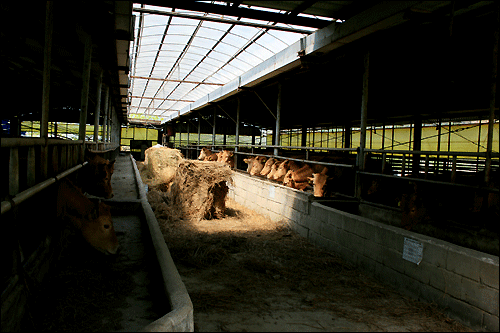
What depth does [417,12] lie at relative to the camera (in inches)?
183

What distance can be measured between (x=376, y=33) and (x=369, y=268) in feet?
12.6

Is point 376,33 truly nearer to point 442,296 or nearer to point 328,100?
point 442,296

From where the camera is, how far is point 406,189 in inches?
258

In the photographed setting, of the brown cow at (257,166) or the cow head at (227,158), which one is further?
the cow head at (227,158)

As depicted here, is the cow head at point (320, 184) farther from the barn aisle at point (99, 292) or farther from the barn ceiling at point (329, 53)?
the barn aisle at point (99, 292)

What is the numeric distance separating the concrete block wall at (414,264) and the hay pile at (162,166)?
23.0 ft

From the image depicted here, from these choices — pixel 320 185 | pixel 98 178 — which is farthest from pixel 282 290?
pixel 98 178

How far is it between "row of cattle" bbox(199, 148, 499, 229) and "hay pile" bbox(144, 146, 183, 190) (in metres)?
3.34

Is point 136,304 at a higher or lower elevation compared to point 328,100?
lower

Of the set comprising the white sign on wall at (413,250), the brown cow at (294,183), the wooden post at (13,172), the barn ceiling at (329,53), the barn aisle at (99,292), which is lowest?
the barn aisle at (99,292)

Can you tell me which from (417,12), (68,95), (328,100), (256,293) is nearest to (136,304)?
(256,293)

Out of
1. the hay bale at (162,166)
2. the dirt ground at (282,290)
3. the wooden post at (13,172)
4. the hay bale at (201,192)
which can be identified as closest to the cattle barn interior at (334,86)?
the wooden post at (13,172)

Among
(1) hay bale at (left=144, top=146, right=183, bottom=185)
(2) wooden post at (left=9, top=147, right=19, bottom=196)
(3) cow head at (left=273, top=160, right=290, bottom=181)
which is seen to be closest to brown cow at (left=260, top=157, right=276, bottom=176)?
(3) cow head at (left=273, top=160, right=290, bottom=181)

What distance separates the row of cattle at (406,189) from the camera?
4723 mm
